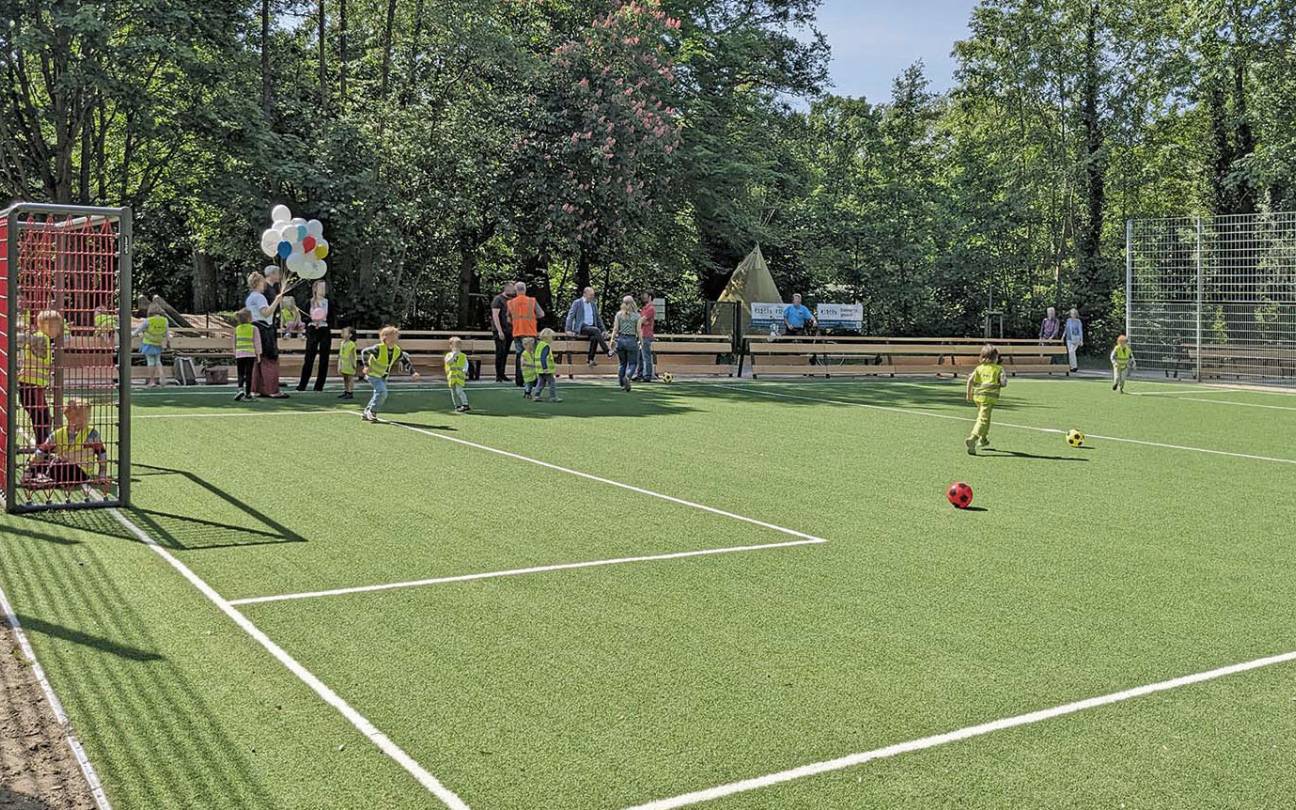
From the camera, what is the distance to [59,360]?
29.7 ft

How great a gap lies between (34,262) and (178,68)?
14638 millimetres

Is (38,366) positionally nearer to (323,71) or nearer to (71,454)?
(71,454)

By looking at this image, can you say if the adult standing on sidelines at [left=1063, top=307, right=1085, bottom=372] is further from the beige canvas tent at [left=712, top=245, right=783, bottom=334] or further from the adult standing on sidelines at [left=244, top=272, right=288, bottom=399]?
the adult standing on sidelines at [left=244, top=272, right=288, bottom=399]

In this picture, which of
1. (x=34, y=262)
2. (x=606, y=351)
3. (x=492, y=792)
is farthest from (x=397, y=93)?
(x=492, y=792)

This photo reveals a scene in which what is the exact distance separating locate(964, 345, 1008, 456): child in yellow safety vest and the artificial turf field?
56.6 inches

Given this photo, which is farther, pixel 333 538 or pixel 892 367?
pixel 892 367

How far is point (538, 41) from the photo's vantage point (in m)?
30.0

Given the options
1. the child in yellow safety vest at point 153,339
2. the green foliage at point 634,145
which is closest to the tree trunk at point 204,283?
the green foliage at point 634,145

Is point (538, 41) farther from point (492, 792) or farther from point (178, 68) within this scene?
point (492, 792)

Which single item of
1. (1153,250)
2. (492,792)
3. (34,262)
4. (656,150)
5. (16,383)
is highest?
(656,150)

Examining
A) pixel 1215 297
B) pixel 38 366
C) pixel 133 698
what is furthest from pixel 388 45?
pixel 133 698

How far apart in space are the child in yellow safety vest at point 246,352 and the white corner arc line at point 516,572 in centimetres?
1196

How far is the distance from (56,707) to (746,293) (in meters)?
27.4

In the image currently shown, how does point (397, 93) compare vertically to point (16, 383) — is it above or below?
above
